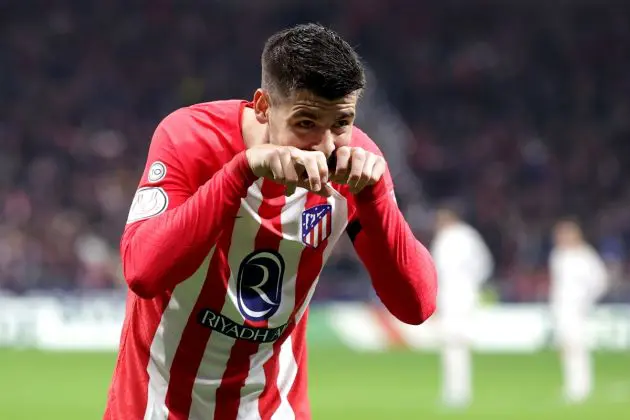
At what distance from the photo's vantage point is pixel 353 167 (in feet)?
10.2

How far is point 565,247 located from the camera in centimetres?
1528

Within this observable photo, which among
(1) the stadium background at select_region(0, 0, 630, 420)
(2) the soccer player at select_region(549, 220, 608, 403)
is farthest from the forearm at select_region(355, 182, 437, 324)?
(1) the stadium background at select_region(0, 0, 630, 420)

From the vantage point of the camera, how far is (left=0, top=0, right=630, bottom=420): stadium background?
824 inches

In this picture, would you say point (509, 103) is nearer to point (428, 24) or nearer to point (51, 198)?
point (428, 24)

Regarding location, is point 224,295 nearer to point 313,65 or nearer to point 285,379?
point 285,379

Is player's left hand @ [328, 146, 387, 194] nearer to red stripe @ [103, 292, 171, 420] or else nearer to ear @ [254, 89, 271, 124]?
ear @ [254, 89, 271, 124]

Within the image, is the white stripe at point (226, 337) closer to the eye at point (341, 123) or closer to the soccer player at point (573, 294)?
the eye at point (341, 123)

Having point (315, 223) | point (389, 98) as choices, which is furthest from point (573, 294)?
point (389, 98)

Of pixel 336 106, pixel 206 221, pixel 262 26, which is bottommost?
pixel 206 221

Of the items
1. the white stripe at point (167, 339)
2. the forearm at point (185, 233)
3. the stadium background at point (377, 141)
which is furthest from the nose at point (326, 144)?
the stadium background at point (377, 141)

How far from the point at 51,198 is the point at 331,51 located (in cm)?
2134

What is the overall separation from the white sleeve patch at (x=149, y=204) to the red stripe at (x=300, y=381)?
27.4 inches

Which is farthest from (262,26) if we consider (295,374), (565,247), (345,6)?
(295,374)

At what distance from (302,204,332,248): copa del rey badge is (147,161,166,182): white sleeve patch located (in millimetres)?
445
